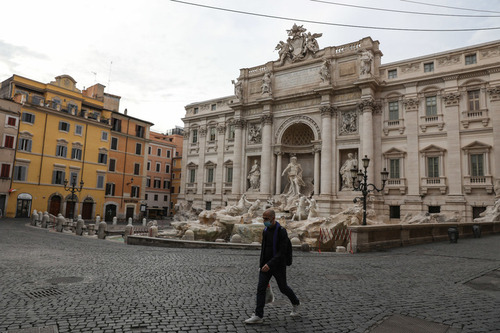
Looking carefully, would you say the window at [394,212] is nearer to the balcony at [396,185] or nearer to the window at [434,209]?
the balcony at [396,185]

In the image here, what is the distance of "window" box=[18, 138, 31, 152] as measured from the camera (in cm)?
3456

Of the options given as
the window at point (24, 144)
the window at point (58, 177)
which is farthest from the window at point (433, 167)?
the window at point (24, 144)

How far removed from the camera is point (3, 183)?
Answer: 3284 cm

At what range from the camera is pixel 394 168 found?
27906 mm

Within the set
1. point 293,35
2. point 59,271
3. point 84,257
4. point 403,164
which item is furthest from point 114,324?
point 293,35

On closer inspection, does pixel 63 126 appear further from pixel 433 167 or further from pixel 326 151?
pixel 433 167

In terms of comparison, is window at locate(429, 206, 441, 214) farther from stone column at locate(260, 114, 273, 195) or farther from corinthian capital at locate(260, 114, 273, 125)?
corinthian capital at locate(260, 114, 273, 125)

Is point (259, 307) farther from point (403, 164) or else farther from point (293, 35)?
point (293, 35)

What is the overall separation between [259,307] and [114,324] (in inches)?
85.7

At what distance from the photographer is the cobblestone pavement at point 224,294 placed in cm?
498

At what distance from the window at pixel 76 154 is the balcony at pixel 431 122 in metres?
36.9

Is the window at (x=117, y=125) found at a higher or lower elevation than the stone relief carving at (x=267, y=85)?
lower

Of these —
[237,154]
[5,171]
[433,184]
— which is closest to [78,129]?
[5,171]

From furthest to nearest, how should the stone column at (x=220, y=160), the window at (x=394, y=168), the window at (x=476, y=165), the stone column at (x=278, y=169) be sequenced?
the stone column at (x=220, y=160)
the stone column at (x=278, y=169)
the window at (x=394, y=168)
the window at (x=476, y=165)
